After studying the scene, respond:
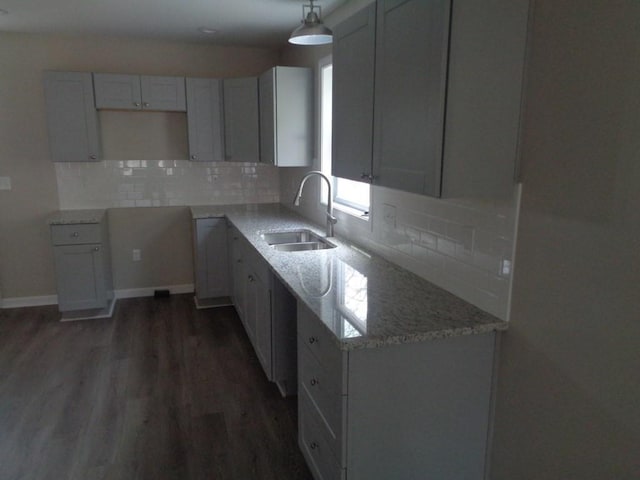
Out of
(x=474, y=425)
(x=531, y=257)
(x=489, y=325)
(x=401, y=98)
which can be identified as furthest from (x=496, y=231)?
(x=474, y=425)

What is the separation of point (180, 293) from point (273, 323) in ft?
8.13

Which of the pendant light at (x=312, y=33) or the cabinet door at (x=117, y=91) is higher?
the pendant light at (x=312, y=33)

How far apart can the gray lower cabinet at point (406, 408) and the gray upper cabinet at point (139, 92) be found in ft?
11.0

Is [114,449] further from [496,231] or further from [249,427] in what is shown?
[496,231]

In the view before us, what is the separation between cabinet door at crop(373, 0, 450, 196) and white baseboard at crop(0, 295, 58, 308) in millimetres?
4024

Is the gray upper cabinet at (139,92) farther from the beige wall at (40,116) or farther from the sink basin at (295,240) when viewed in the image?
the sink basin at (295,240)

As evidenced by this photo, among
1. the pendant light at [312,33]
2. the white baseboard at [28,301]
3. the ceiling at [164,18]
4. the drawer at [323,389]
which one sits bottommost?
the white baseboard at [28,301]

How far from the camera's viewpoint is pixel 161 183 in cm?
487

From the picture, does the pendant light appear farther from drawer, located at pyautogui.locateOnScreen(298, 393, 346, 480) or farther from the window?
drawer, located at pyautogui.locateOnScreen(298, 393, 346, 480)

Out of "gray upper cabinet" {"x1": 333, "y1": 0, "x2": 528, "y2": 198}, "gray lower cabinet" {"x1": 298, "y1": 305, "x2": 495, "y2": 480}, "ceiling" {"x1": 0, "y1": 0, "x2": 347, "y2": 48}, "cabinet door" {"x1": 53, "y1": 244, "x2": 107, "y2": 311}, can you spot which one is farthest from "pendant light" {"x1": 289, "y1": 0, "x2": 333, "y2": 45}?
"cabinet door" {"x1": 53, "y1": 244, "x2": 107, "y2": 311}

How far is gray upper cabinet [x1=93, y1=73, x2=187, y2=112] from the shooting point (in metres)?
4.31

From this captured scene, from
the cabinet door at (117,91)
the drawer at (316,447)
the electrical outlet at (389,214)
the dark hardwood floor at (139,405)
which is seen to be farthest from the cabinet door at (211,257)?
the drawer at (316,447)

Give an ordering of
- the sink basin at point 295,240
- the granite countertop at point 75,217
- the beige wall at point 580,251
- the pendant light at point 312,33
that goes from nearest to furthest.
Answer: the beige wall at point 580,251, the pendant light at point 312,33, the sink basin at point 295,240, the granite countertop at point 75,217

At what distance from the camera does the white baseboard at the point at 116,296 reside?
4.64 metres
